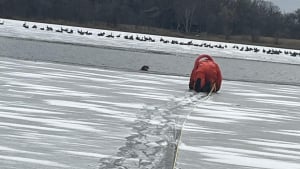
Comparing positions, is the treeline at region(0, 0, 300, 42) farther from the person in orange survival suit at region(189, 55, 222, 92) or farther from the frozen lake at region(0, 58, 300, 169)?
the frozen lake at region(0, 58, 300, 169)

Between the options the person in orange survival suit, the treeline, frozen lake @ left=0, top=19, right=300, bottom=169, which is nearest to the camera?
frozen lake @ left=0, top=19, right=300, bottom=169

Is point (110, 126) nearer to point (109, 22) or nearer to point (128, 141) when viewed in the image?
point (128, 141)

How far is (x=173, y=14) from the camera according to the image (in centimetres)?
11200

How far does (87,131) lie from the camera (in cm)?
988

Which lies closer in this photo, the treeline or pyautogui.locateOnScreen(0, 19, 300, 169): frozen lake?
pyautogui.locateOnScreen(0, 19, 300, 169): frozen lake

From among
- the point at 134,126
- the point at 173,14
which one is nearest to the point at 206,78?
the point at 134,126

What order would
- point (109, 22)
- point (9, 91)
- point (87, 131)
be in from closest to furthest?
point (87, 131), point (9, 91), point (109, 22)

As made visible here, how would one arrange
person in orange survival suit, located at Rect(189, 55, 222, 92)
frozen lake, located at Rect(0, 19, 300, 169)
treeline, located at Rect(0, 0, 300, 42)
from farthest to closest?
treeline, located at Rect(0, 0, 300, 42) < person in orange survival suit, located at Rect(189, 55, 222, 92) < frozen lake, located at Rect(0, 19, 300, 169)

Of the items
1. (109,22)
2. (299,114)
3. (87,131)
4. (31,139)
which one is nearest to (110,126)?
(87,131)

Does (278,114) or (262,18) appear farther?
(262,18)

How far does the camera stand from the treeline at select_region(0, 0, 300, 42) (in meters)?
102

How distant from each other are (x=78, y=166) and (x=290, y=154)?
3110 mm

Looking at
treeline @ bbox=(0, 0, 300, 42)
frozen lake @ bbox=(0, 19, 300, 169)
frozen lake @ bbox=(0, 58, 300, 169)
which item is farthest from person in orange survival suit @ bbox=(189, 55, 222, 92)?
treeline @ bbox=(0, 0, 300, 42)

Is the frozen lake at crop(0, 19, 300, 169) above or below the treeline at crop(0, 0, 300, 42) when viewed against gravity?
below
